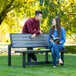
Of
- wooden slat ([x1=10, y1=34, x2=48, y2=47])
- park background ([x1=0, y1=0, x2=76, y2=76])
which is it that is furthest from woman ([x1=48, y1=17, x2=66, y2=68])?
park background ([x1=0, y1=0, x2=76, y2=76])

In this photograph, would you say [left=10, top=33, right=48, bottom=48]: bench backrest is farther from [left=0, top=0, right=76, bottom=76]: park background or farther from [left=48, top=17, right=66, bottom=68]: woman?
[left=0, top=0, right=76, bottom=76]: park background

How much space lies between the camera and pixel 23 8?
2158 centimetres

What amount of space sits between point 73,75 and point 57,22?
7.93 ft

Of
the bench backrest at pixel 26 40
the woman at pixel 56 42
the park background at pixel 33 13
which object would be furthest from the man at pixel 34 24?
the park background at pixel 33 13

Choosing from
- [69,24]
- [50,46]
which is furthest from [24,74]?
[69,24]

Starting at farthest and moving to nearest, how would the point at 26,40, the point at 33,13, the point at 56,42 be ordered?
the point at 33,13 → the point at 26,40 → the point at 56,42

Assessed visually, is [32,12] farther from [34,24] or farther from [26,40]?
[26,40]

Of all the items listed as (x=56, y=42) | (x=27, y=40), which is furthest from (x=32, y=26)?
(x=56, y=42)

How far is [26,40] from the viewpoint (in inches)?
357

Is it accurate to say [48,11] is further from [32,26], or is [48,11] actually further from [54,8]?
[32,26]

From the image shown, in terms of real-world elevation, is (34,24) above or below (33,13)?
below

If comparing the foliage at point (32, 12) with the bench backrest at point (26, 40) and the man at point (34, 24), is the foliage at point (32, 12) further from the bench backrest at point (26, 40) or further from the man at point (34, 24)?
the man at point (34, 24)

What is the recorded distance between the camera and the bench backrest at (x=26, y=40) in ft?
29.1

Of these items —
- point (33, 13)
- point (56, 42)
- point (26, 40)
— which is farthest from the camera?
point (33, 13)
